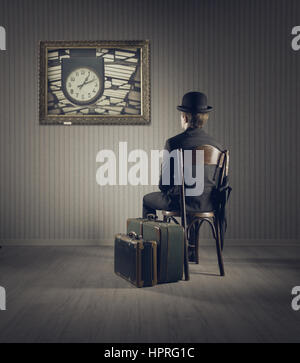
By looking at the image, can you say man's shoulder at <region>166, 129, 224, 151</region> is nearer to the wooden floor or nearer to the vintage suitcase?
the vintage suitcase

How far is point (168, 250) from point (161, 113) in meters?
1.84

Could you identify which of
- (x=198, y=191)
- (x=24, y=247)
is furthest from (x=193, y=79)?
(x=24, y=247)

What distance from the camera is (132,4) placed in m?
3.91

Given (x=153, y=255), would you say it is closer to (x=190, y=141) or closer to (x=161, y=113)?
(x=190, y=141)

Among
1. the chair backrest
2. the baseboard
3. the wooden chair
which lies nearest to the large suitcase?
the wooden chair

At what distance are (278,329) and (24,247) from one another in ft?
9.14

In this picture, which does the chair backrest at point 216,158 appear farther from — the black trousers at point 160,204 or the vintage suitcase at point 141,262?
the vintage suitcase at point 141,262

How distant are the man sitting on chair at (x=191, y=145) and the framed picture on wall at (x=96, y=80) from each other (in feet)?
3.79

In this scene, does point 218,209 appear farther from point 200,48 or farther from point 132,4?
point 132,4

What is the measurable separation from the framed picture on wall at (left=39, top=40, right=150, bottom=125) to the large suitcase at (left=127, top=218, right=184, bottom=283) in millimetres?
1682

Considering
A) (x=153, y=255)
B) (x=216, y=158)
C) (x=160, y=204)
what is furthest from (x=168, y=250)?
(x=216, y=158)

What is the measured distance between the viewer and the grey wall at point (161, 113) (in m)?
3.92
